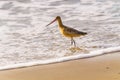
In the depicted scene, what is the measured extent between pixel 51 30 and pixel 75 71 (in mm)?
2948

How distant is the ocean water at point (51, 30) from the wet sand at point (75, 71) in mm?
230

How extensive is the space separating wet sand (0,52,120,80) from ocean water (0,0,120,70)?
0.23m

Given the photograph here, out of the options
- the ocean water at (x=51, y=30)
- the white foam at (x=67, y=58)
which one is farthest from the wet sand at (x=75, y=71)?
the ocean water at (x=51, y=30)

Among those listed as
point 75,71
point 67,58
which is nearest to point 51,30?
point 67,58

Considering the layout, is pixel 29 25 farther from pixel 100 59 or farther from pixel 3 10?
pixel 100 59

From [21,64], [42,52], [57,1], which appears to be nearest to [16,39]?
[42,52]

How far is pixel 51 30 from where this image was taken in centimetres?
888

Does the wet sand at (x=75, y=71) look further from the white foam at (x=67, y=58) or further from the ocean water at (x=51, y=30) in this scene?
the ocean water at (x=51, y=30)

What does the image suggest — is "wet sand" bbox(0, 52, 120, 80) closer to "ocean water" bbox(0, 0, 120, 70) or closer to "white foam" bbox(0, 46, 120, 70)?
"white foam" bbox(0, 46, 120, 70)

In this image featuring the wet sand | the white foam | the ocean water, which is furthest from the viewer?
the ocean water

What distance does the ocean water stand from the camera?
22.9ft

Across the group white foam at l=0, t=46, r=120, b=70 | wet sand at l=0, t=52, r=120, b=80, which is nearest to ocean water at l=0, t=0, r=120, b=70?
white foam at l=0, t=46, r=120, b=70

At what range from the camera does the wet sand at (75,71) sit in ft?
18.7

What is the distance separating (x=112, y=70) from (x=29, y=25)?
12.3 ft
